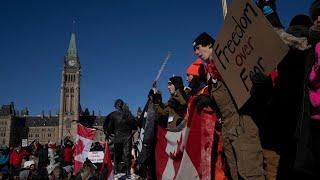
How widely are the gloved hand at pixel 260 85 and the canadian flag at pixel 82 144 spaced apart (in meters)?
13.0

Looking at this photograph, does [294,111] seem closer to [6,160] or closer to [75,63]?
[6,160]

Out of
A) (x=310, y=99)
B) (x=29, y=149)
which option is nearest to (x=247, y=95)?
(x=310, y=99)

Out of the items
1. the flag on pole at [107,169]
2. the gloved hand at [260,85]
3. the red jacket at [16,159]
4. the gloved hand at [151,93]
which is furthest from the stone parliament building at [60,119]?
the gloved hand at [260,85]

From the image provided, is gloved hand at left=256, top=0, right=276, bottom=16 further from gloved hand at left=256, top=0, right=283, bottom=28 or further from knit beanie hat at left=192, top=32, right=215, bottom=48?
knit beanie hat at left=192, top=32, right=215, bottom=48

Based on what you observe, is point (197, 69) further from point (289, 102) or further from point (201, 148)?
point (289, 102)

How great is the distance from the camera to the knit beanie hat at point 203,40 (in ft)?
17.8

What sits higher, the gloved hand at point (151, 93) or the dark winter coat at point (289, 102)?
the gloved hand at point (151, 93)

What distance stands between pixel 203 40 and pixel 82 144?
12558 mm

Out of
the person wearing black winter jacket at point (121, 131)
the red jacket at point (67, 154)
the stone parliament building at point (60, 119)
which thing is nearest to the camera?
the person wearing black winter jacket at point (121, 131)

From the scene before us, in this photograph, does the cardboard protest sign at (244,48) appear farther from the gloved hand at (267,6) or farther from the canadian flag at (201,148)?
the canadian flag at (201,148)

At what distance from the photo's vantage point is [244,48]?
4.40 m

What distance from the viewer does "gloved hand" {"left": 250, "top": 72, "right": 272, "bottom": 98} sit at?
161 inches

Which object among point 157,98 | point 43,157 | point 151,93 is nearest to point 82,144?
point 43,157

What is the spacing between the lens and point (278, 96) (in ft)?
14.2
